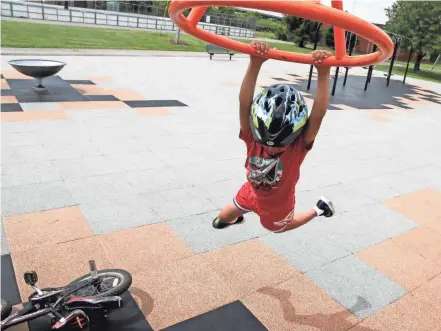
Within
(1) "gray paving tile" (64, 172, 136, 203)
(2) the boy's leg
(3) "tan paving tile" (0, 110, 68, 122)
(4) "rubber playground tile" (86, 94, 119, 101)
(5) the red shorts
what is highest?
(5) the red shorts

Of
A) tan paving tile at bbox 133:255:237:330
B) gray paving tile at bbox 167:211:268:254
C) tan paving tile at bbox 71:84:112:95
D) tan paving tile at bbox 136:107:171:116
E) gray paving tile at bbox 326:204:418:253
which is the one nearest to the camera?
tan paving tile at bbox 133:255:237:330

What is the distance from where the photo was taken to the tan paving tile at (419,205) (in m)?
6.22

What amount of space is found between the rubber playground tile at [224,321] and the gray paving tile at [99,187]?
2659 millimetres

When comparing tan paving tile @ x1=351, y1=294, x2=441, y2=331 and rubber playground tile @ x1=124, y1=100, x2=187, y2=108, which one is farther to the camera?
rubber playground tile @ x1=124, y1=100, x2=187, y2=108

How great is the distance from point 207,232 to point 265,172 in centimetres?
214

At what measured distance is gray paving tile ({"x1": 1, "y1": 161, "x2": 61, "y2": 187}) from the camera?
19.9ft

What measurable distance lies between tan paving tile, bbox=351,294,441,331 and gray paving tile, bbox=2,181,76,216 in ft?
13.1

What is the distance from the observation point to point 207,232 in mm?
5137

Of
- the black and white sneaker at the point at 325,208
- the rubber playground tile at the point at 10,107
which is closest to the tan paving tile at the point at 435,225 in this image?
the black and white sneaker at the point at 325,208

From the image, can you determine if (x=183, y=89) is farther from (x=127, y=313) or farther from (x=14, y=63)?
(x=127, y=313)

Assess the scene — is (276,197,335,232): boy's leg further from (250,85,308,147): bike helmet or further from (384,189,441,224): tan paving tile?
(384,189,441,224): tan paving tile

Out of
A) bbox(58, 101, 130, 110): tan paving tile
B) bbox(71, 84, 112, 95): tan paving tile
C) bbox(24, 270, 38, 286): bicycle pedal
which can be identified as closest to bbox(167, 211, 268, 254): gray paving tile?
bbox(24, 270, 38, 286): bicycle pedal

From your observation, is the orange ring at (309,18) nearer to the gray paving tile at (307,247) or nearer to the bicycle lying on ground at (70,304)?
the bicycle lying on ground at (70,304)

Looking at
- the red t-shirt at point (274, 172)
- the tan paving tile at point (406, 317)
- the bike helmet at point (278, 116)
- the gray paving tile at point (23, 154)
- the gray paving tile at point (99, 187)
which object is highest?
the bike helmet at point (278, 116)
